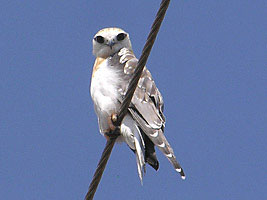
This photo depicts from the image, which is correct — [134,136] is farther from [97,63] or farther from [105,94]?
[97,63]

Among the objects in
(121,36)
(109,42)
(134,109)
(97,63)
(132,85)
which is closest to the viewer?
(132,85)

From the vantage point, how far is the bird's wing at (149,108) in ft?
16.9

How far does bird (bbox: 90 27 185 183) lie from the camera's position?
5293 millimetres

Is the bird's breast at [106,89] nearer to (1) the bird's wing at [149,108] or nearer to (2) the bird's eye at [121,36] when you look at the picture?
(1) the bird's wing at [149,108]

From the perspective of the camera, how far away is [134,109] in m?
5.46

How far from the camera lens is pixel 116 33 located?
6.89 m

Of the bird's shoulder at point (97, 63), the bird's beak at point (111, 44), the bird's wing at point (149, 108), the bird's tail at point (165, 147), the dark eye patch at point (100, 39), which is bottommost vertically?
the bird's tail at point (165, 147)

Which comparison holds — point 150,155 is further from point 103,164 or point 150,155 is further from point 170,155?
point 103,164

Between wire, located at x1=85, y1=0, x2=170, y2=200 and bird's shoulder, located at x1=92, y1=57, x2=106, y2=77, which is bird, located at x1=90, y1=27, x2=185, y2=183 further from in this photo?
wire, located at x1=85, y1=0, x2=170, y2=200

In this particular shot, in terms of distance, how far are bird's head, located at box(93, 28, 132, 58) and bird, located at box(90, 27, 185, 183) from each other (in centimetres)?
39

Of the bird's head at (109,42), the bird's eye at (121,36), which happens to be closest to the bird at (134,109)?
the bird's head at (109,42)

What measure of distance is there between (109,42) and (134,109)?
1.56 meters

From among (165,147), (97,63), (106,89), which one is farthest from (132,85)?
(97,63)

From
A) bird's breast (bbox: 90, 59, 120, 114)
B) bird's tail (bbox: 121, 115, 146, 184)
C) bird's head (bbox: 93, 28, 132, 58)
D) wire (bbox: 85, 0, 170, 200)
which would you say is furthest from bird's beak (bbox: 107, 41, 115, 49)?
wire (bbox: 85, 0, 170, 200)
